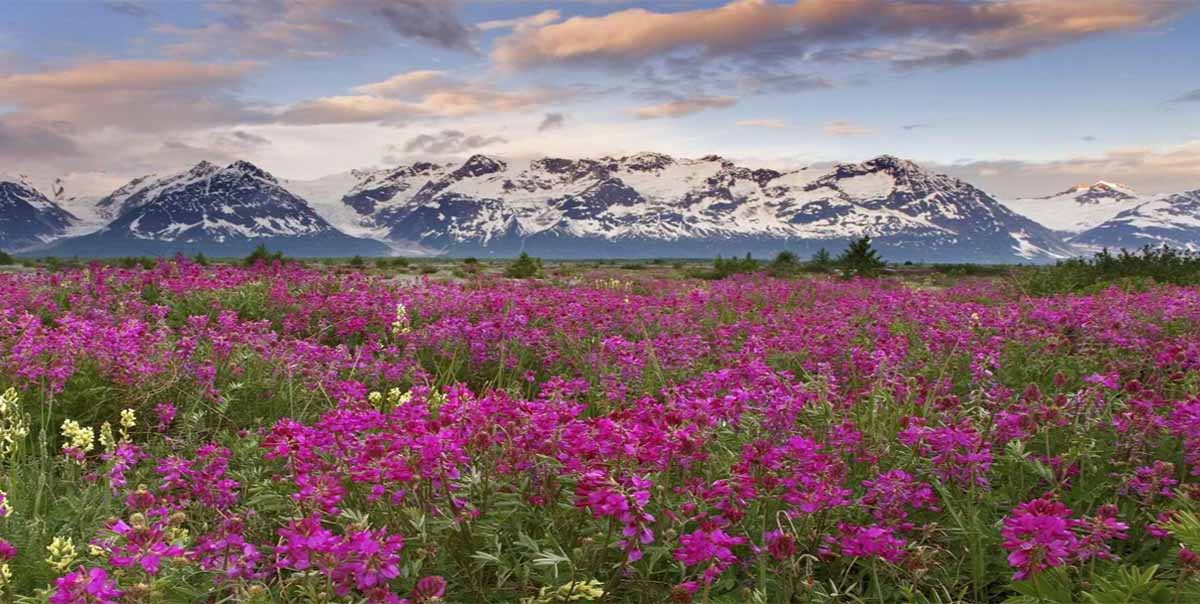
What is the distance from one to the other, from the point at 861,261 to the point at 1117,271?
887 cm

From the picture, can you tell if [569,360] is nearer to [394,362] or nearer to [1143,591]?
[394,362]

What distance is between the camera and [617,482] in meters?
2.62

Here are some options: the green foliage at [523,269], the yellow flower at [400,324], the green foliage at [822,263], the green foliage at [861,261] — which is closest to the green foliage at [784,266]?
the green foliage at [822,263]

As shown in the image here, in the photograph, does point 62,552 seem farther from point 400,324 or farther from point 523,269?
point 523,269

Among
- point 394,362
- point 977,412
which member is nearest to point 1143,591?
point 977,412

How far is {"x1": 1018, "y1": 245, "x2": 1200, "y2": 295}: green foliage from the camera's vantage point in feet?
67.3

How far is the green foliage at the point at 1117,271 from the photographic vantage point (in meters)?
20.5

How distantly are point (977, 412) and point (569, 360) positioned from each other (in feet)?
13.7

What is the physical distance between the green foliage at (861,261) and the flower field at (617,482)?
2295 cm

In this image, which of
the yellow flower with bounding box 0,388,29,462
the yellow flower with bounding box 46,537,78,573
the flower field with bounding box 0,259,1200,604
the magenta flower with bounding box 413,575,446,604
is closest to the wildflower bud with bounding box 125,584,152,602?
the flower field with bounding box 0,259,1200,604

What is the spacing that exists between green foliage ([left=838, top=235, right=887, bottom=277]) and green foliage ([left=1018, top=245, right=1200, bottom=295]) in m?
6.74

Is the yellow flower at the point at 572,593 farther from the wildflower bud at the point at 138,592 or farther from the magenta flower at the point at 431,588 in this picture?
the wildflower bud at the point at 138,592

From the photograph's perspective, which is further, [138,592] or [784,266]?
[784,266]

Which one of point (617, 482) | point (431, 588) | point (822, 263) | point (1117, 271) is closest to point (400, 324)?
point (617, 482)
